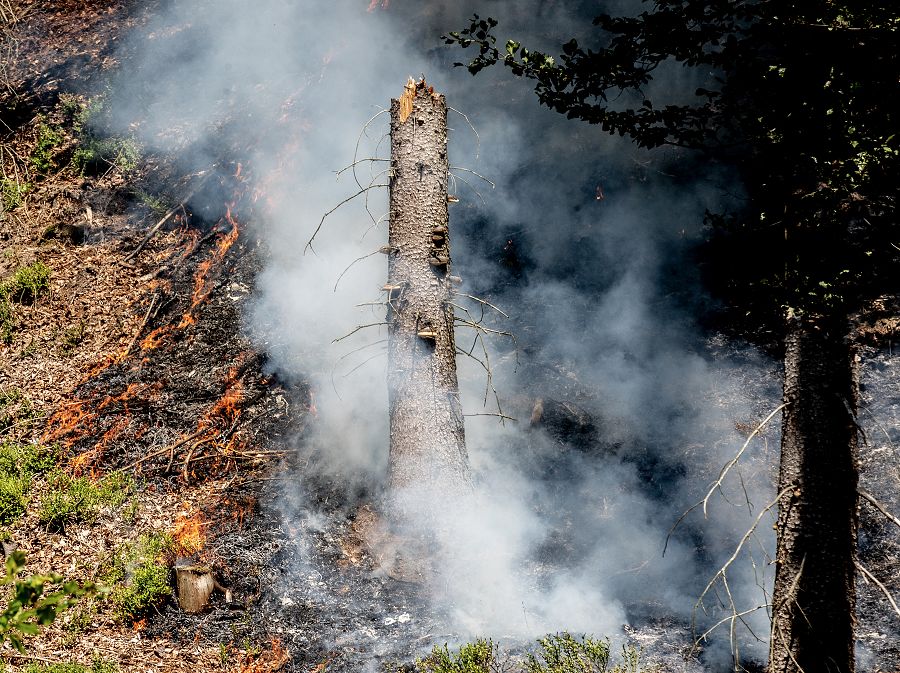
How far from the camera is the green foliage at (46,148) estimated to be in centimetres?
924

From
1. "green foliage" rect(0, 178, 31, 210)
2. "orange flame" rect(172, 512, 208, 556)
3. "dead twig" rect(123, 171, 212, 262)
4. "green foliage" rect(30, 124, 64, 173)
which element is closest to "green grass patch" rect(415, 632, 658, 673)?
"orange flame" rect(172, 512, 208, 556)

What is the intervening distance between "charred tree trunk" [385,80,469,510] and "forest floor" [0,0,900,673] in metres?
0.97

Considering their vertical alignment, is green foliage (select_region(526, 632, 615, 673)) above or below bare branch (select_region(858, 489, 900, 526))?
below

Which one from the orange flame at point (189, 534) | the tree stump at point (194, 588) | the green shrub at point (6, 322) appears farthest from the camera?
the green shrub at point (6, 322)

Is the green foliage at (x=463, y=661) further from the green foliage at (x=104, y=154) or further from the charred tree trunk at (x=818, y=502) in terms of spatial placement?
the green foliage at (x=104, y=154)

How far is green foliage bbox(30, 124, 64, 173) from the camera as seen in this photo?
30.3 feet

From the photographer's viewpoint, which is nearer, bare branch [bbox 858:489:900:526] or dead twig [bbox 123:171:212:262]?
bare branch [bbox 858:489:900:526]

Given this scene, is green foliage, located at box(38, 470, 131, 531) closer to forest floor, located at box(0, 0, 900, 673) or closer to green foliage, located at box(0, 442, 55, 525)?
forest floor, located at box(0, 0, 900, 673)

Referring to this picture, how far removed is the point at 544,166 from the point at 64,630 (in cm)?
792

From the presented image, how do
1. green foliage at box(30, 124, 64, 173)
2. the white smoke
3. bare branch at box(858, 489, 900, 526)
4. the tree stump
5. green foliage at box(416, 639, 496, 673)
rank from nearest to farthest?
bare branch at box(858, 489, 900, 526)
green foliage at box(416, 639, 496, 673)
the tree stump
the white smoke
green foliage at box(30, 124, 64, 173)

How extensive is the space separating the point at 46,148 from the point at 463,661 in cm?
931

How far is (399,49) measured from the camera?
10.3m

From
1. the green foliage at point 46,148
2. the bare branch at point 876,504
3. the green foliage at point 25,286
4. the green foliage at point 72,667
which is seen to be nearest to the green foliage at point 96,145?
the green foliage at point 46,148

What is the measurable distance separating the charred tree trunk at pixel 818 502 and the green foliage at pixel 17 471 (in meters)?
6.11
